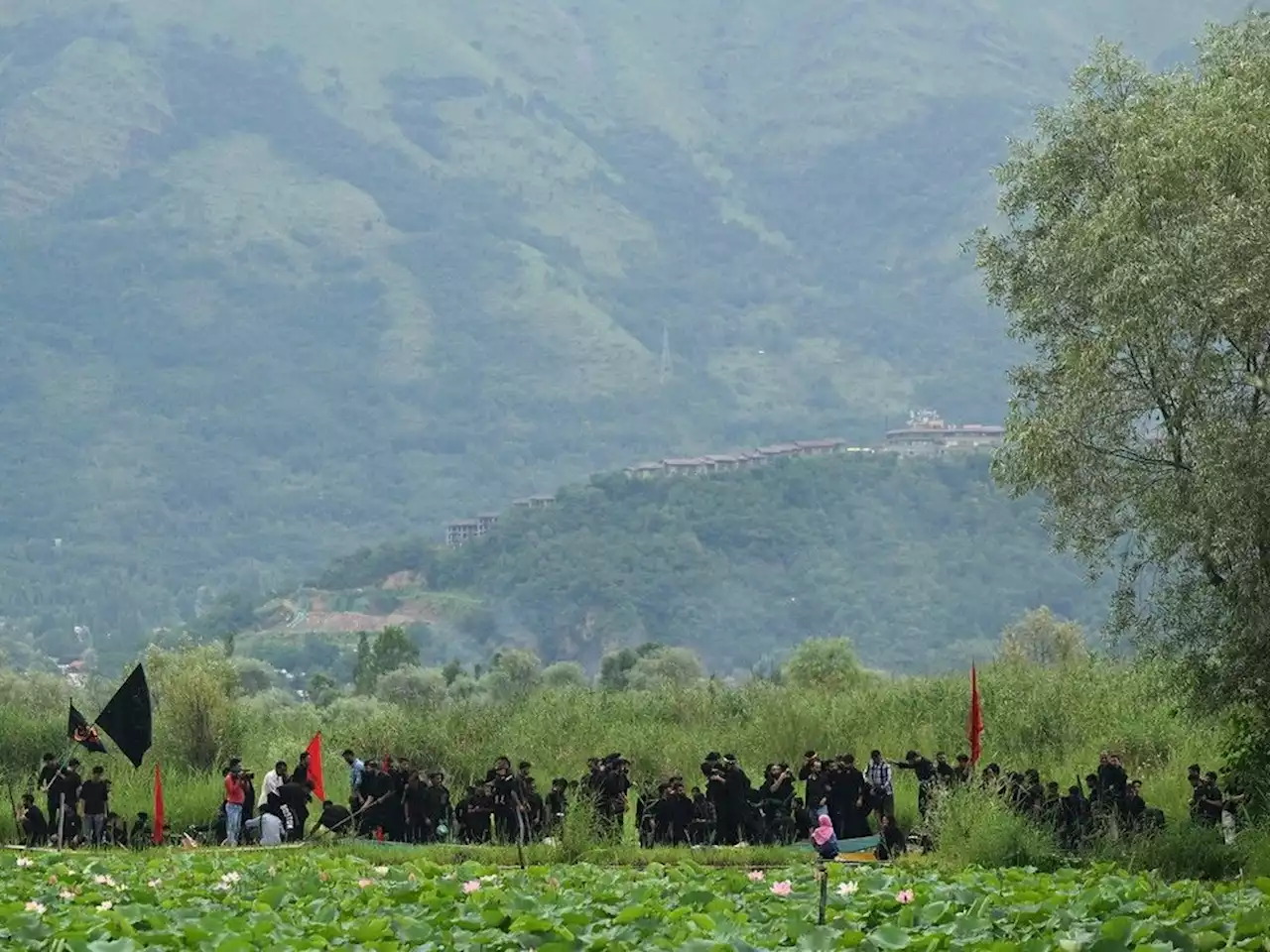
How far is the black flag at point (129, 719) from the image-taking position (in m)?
30.3

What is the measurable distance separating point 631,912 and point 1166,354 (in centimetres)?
1373

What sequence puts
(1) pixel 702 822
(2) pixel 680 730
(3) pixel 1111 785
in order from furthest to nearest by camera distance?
A: (2) pixel 680 730 < (1) pixel 702 822 < (3) pixel 1111 785

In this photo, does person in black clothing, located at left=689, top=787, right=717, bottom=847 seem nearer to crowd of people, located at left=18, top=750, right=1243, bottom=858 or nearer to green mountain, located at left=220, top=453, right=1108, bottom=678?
crowd of people, located at left=18, top=750, right=1243, bottom=858

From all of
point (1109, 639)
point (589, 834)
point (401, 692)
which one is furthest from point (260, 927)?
point (401, 692)

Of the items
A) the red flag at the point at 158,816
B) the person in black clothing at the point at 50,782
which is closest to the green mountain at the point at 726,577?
the person in black clothing at the point at 50,782

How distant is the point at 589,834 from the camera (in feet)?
94.5

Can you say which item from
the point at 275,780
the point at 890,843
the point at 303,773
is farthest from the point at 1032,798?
the point at 275,780

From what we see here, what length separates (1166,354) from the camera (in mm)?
26141

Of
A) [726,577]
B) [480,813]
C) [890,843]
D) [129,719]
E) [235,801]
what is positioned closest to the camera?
[890,843]

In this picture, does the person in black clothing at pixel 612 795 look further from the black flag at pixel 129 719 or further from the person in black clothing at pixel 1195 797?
the person in black clothing at pixel 1195 797

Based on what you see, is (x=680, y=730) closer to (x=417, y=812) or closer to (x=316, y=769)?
Result: (x=316, y=769)

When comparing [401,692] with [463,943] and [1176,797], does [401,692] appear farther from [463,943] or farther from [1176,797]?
[463,943]

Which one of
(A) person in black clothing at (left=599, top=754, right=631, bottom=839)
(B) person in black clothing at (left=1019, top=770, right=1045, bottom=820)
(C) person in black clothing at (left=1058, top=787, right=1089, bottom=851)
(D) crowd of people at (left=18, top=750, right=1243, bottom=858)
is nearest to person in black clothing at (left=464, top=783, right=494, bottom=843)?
(D) crowd of people at (left=18, top=750, right=1243, bottom=858)

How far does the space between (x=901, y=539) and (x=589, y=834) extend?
158075mm
